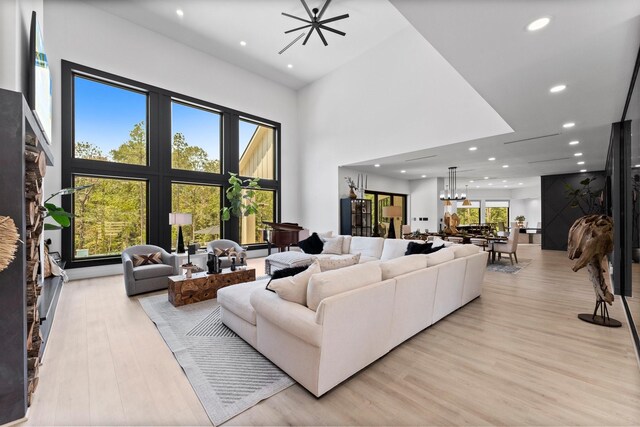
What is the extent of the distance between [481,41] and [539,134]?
12.5 feet

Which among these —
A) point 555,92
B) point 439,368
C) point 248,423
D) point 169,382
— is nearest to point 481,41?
point 555,92

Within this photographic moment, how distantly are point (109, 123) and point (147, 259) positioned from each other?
10.9 ft

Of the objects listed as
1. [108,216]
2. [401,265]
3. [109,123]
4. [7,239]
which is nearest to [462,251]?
[401,265]

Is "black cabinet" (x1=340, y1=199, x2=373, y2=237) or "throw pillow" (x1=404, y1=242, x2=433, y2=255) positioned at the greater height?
"black cabinet" (x1=340, y1=199, x2=373, y2=237)

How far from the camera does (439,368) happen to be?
230 centimetres

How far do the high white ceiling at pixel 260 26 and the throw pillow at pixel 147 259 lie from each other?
5.05m

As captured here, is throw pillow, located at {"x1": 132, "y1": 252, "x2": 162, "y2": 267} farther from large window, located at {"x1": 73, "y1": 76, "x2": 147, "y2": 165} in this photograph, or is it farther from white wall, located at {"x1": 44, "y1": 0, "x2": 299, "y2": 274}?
large window, located at {"x1": 73, "y1": 76, "x2": 147, "y2": 165}

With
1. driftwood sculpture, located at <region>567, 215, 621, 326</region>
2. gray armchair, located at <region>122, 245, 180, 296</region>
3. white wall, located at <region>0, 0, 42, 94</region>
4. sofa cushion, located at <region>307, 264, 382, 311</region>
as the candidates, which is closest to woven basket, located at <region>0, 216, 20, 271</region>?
sofa cushion, located at <region>307, 264, 382, 311</region>

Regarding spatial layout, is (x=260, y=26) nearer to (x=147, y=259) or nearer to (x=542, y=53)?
(x=147, y=259)

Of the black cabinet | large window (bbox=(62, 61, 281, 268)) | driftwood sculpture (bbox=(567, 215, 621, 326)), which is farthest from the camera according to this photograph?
→ the black cabinet

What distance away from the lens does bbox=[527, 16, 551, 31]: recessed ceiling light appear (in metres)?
2.10

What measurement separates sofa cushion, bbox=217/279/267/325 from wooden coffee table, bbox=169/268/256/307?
1.12 metres

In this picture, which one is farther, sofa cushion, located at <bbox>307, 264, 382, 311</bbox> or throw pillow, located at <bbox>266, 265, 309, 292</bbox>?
throw pillow, located at <bbox>266, 265, 309, 292</bbox>

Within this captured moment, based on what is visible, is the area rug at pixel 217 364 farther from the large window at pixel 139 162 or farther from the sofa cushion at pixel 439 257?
the large window at pixel 139 162
